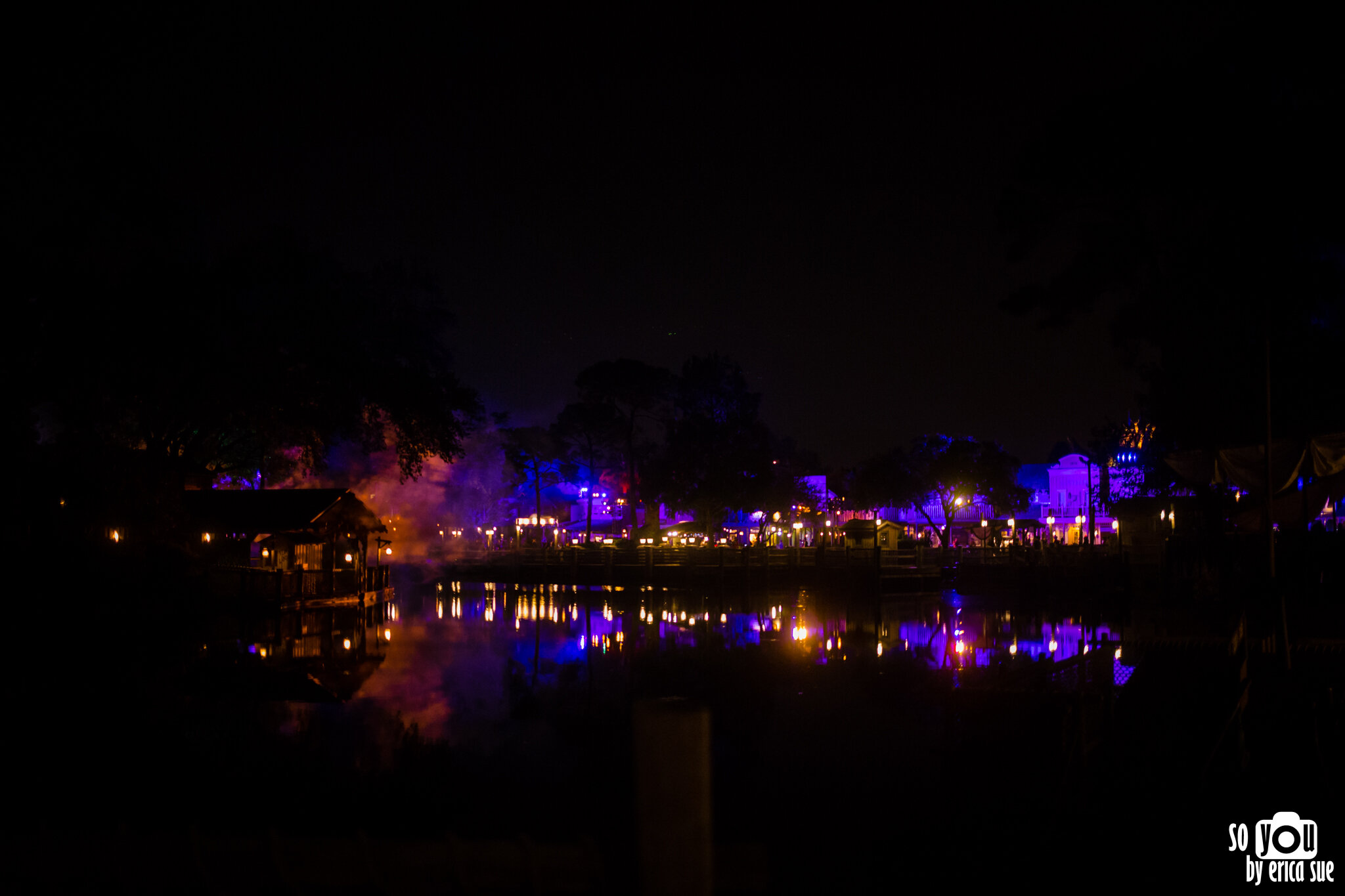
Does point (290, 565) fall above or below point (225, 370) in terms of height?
below

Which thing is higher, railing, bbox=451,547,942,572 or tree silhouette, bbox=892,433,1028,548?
tree silhouette, bbox=892,433,1028,548

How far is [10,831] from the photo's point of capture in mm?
3586

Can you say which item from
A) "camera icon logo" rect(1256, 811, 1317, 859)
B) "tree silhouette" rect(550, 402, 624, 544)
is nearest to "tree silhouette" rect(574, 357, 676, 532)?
"tree silhouette" rect(550, 402, 624, 544)

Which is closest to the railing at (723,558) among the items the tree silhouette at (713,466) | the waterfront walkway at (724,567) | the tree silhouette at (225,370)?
the waterfront walkway at (724,567)

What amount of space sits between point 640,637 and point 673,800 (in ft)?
69.4

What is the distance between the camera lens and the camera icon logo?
518 centimetres

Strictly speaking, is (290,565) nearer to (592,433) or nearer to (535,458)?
(592,433)

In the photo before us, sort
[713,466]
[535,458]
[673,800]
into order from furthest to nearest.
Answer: [535,458] < [713,466] < [673,800]

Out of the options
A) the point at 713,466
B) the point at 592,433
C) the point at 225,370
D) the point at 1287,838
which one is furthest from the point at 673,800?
the point at 592,433

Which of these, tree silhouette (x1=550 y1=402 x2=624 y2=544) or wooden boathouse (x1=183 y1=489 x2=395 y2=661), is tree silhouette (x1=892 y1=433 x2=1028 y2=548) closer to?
tree silhouette (x1=550 y1=402 x2=624 y2=544)

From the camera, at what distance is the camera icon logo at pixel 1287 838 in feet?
17.0

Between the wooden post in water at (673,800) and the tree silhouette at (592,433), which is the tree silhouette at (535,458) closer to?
the tree silhouette at (592,433)

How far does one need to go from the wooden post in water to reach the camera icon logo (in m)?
4.57

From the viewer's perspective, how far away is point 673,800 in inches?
98.5
